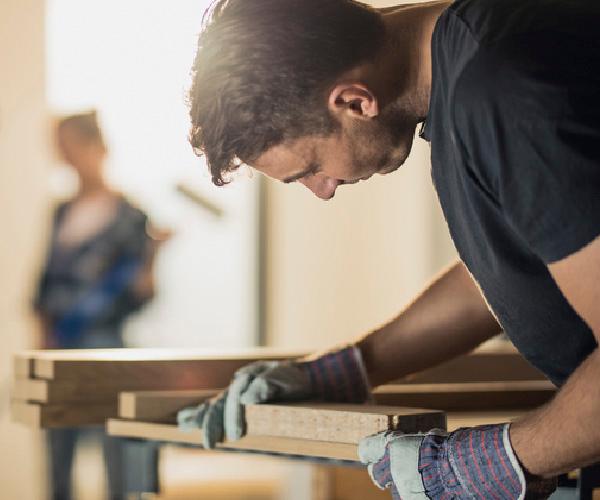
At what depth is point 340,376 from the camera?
1854 mm

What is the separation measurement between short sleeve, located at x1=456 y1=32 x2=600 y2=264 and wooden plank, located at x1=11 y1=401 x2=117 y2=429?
110cm

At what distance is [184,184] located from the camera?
5375 millimetres

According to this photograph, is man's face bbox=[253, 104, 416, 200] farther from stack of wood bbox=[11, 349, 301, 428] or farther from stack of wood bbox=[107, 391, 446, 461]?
stack of wood bbox=[11, 349, 301, 428]

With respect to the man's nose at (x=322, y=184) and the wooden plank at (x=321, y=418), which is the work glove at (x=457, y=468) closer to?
the wooden plank at (x=321, y=418)

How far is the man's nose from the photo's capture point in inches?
59.7

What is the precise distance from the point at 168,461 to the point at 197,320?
70 cm

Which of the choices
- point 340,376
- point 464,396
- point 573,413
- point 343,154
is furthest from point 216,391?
point 573,413

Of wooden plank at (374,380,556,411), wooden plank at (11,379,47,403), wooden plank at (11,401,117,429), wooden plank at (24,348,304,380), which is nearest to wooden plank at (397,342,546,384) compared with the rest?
wooden plank at (374,380,556,411)

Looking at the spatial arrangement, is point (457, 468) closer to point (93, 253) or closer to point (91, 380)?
point (91, 380)

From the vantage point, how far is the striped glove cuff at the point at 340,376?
184 centimetres

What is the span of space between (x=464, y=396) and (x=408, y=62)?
3.06ft

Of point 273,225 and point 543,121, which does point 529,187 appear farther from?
point 273,225

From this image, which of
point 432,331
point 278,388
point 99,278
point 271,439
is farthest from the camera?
point 99,278

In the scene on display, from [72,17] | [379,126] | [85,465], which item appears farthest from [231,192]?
[379,126]
